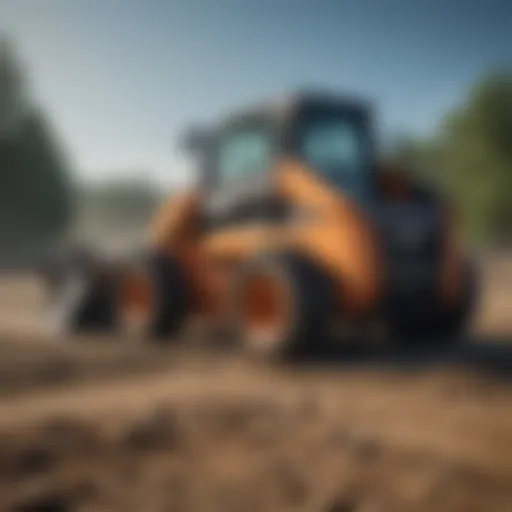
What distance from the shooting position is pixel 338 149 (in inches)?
286

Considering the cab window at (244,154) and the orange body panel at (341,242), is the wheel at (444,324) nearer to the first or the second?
the orange body panel at (341,242)

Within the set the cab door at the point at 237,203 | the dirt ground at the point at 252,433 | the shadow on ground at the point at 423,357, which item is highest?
the cab door at the point at 237,203

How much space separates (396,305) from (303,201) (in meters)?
1.38

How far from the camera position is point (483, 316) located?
9945 millimetres

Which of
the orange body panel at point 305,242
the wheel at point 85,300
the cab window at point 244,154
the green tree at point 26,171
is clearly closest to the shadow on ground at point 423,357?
the orange body panel at point 305,242

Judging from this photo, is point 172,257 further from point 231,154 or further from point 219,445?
point 219,445

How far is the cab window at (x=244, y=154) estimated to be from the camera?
7.22 metres

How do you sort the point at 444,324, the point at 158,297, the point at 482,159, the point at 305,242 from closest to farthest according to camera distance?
the point at 305,242, the point at 444,324, the point at 158,297, the point at 482,159

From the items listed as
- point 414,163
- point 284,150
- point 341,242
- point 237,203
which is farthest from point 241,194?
point 414,163

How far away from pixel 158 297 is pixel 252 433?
352 centimetres

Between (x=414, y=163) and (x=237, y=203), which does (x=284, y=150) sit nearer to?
(x=237, y=203)

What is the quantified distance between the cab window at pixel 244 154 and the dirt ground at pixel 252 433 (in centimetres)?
218

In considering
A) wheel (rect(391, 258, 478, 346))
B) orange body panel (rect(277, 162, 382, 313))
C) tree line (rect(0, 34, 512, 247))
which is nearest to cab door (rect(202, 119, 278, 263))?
orange body panel (rect(277, 162, 382, 313))

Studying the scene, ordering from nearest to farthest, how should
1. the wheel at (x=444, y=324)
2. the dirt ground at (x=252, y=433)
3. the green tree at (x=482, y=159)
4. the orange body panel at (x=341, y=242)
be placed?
the dirt ground at (x=252, y=433)
the orange body panel at (x=341, y=242)
the wheel at (x=444, y=324)
the green tree at (x=482, y=159)
